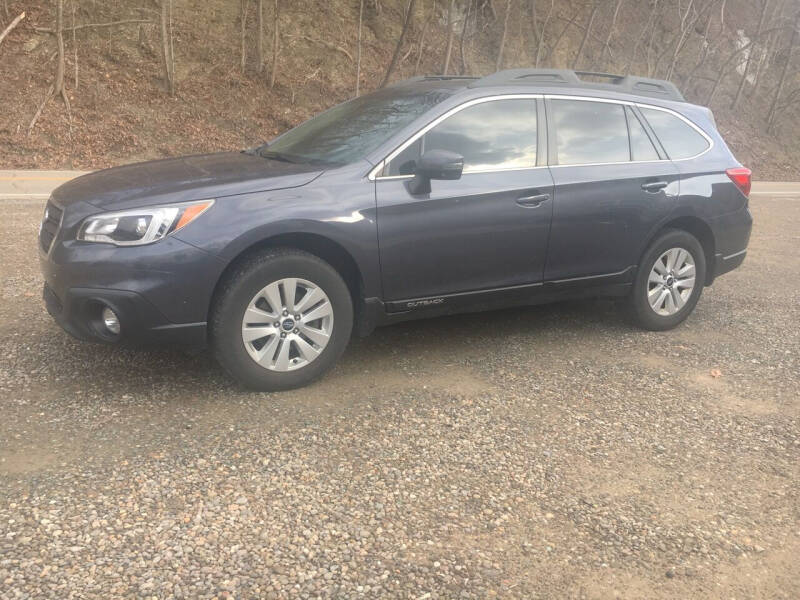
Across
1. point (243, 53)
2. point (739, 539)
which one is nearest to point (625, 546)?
point (739, 539)

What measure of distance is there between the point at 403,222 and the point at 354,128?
3.01 ft

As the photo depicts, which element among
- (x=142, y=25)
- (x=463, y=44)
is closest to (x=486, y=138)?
(x=142, y=25)

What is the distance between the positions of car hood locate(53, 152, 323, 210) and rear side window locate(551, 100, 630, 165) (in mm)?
1780

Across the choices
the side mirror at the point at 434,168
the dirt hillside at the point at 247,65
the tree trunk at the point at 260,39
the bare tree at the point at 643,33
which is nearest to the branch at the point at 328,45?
the dirt hillside at the point at 247,65

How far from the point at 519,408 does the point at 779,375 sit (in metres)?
1.99

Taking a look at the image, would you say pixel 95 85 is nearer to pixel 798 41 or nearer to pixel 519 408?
pixel 519 408

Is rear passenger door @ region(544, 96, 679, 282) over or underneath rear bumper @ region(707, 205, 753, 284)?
over

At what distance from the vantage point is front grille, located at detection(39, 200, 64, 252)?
13.9ft

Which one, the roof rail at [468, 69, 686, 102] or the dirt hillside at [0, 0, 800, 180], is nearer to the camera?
the roof rail at [468, 69, 686, 102]

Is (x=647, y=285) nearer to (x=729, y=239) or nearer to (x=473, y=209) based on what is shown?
(x=729, y=239)

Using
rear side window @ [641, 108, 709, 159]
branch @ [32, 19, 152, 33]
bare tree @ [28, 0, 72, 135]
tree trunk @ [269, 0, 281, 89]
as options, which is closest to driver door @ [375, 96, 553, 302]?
rear side window @ [641, 108, 709, 159]

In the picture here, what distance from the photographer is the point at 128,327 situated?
13.1 ft

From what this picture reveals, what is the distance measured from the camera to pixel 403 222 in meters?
4.60

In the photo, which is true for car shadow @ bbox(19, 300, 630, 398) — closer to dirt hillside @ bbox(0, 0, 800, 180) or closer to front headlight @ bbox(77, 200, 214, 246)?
front headlight @ bbox(77, 200, 214, 246)
